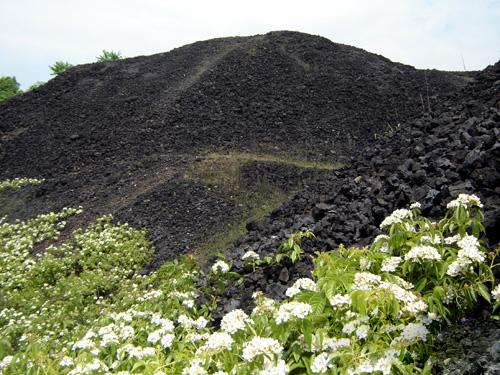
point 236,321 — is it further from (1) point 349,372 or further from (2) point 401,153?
(2) point 401,153

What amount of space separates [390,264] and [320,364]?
3.63ft

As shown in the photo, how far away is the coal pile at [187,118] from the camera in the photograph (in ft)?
33.9

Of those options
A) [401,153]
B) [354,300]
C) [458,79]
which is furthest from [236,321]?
[458,79]

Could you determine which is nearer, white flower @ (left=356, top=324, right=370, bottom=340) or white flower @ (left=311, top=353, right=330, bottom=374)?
white flower @ (left=311, top=353, right=330, bottom=374)

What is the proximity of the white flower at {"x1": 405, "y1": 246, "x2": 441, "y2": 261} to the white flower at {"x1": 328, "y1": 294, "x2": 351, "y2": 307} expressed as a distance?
0.56 metres

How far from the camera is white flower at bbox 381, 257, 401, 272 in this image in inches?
139

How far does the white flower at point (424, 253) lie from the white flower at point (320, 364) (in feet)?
3.42

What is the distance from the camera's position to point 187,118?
14.6 meters

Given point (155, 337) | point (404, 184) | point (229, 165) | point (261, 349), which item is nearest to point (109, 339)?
point (155, 337)

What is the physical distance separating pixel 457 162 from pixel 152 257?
16.0 ft

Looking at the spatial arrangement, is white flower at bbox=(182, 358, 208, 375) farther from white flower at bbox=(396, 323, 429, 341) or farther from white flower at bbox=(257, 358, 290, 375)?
white flower at bbox=(396, 323, 429, 341)

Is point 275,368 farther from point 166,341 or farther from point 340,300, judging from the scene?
point 166,341

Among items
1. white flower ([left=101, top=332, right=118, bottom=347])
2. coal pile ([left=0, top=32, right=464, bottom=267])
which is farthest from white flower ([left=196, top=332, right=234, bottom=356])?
coal pile ([left=0, top=32, right=464, bottom=267])

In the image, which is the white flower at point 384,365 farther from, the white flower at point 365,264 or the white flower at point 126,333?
the white flower at point 126,333
